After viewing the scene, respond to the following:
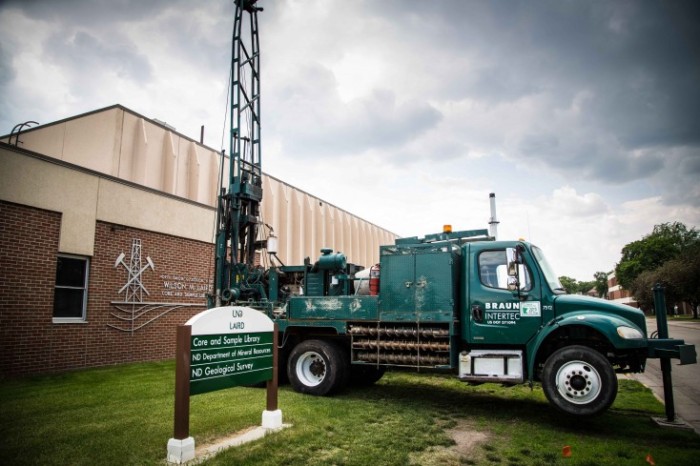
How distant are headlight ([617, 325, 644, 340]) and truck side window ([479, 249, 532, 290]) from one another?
57.3 inches

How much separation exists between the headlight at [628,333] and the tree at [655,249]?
227 ft

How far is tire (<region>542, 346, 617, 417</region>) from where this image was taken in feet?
20.5

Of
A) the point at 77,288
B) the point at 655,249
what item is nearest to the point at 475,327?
the point at 77,288

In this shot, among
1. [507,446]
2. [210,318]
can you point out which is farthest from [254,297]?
[507,446]

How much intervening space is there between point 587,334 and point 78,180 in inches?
445

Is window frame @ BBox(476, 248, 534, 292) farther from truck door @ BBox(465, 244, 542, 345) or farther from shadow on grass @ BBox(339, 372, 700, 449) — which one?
shadow on grass @ BBox(339, 372, 700, 449)

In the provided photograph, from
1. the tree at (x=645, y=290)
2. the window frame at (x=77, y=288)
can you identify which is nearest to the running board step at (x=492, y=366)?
the window frame at (x=77, y=288)

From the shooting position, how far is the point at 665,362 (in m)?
6.80

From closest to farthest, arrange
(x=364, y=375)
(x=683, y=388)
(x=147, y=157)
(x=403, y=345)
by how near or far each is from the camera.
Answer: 1. (x=403, y=345)
2. (x=683, y=388)
3. (x=364, y=375)
4. (x=147, y=157)

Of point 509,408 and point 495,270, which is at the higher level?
point 495,270

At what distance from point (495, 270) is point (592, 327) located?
1.66 meters

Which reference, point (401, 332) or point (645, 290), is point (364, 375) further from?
point (645, 290)

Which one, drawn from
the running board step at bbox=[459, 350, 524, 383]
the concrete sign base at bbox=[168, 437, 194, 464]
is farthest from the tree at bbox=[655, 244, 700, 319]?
the concrete sign base at bbox=[168, 437, 194, 464]

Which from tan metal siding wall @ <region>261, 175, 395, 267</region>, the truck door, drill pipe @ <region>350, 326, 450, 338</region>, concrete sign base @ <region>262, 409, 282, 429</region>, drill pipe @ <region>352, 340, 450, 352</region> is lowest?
concrete sign base @ <region>262, 409, 282, 429</region>
